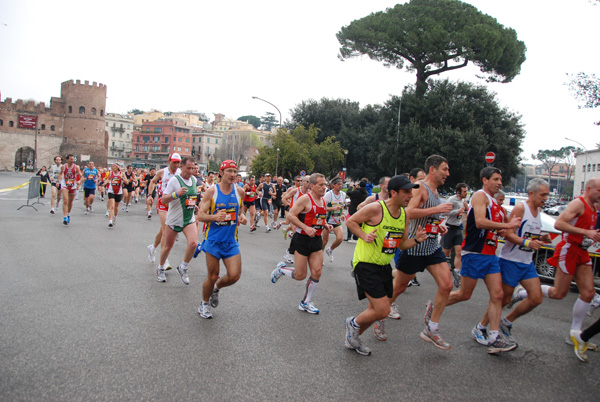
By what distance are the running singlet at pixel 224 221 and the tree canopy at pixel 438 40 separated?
33002mm

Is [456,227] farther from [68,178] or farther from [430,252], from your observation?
[68,178]

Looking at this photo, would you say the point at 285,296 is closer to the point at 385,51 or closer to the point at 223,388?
the point at 223,388

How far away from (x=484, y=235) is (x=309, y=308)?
2.25 metres

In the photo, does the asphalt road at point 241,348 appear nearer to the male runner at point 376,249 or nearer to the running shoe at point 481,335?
the running shoe at point 481,335

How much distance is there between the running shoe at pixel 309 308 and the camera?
5770 mm

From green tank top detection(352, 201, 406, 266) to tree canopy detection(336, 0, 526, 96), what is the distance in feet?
109

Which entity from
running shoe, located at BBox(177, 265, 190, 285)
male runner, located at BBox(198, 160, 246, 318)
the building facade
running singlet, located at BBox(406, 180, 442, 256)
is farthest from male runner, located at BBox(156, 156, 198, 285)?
the building facade

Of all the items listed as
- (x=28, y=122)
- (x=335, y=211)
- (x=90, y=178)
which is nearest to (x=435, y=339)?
(x=335, y=211)

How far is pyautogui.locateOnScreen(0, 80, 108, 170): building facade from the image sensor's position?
87.0 meters

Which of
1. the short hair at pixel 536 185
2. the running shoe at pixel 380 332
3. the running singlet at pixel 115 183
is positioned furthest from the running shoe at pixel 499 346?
the running singlet at pixel 115 183

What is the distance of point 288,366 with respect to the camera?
4.05 m

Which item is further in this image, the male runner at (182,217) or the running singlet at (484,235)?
the male runner at (182,217)

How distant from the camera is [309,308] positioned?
5.80m

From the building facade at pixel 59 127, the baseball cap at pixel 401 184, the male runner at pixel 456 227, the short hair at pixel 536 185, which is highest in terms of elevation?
the building facade at pixel 59 127
